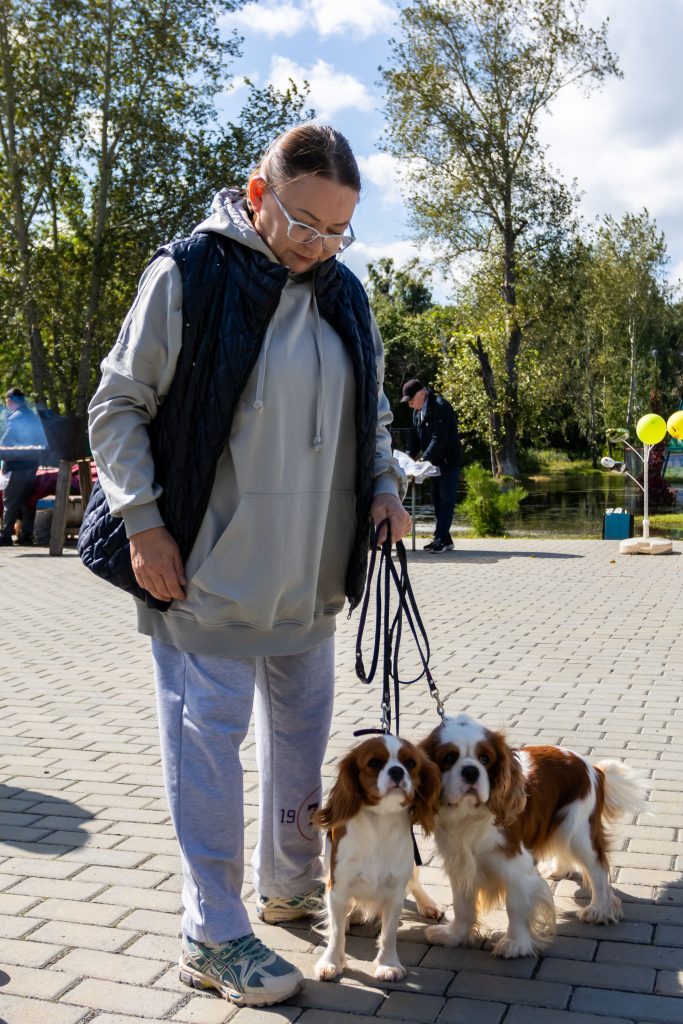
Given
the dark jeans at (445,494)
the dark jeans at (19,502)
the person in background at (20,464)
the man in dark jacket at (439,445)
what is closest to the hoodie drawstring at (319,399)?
the man in dark jacket at (439,445)

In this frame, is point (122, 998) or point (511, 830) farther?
point (511, 830)

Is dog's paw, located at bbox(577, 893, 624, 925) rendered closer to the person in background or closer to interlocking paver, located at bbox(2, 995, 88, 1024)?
interlocking paver, located at bbox(2, 995, 88, 1024)

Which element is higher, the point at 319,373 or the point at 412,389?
the point at 412,389

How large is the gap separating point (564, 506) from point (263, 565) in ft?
82.8

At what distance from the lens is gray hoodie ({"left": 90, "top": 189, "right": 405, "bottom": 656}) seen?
2.91m

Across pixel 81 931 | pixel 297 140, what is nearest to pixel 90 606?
pixel 81 931

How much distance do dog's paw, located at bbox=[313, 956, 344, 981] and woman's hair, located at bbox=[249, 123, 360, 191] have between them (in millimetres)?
2088

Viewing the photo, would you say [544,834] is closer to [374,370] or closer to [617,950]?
[617,950]

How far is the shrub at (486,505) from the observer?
18.6 metres

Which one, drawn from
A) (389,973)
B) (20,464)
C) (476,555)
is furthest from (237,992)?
(20,464)

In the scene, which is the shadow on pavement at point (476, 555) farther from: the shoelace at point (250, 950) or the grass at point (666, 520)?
the shoelace at point (250, 950)

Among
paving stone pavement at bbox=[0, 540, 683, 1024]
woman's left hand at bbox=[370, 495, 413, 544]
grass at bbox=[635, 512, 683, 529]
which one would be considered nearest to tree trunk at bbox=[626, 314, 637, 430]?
grass at bbox=[635, 512, 683, 529]

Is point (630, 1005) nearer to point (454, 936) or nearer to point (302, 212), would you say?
point (454, 936)

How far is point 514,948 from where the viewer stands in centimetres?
322
